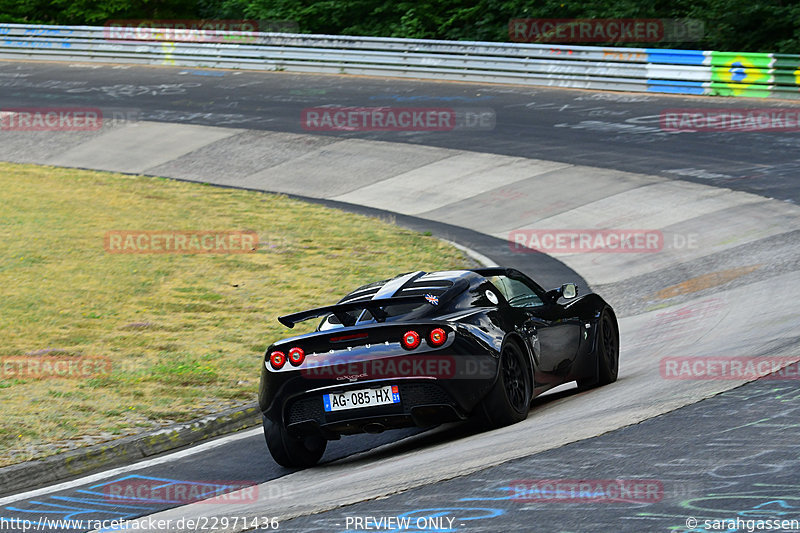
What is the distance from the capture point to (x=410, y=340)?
789cm

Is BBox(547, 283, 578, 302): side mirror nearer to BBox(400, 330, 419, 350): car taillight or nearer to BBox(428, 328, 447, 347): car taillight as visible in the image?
BBox(428, 328, 447, 347): car taillight

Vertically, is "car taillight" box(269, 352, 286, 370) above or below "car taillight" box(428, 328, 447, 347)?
below

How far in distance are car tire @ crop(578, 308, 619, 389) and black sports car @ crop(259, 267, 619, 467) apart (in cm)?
107

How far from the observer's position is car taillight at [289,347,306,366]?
8.11 meters

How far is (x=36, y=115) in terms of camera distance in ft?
102

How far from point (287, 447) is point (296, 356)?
65 cm

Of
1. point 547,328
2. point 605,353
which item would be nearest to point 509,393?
point 547,328

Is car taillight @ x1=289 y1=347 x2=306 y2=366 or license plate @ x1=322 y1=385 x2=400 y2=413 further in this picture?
car taillight @ x1=289 y1=347 x2=306 y2=366

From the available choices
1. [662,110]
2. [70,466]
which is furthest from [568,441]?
[662,110]

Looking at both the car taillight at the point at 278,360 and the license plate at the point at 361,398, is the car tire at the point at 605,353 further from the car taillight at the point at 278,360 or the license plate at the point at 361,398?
the car taillight at the point at 278,360

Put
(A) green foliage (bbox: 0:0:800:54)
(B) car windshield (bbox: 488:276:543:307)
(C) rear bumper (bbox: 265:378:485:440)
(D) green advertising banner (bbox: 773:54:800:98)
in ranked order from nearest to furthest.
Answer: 1. (C) rear bumper (bbox: 265:378:485:440)
2. (B) car windshield (bbox: 488:276:543:307)
3. (D) green advertising banner (bbox: 773:54:800:98)
4. (A) green foliage (bbox: 0:0:800:54)

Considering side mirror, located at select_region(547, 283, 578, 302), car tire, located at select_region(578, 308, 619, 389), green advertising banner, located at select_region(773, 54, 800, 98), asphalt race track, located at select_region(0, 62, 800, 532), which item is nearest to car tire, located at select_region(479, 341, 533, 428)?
asphalt race track, located at select_region(0, 62, 800, 532)

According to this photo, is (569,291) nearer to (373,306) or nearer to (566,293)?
(566,293)

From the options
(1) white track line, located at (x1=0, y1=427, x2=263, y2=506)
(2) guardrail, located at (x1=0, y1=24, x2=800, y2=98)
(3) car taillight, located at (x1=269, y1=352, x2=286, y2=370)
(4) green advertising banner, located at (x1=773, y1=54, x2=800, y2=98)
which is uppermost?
(2) guardrail, located at (x1=0, y1=24, x2=800, y2=98)
